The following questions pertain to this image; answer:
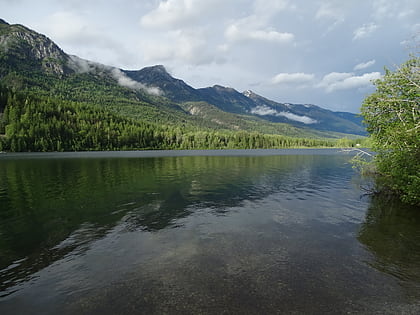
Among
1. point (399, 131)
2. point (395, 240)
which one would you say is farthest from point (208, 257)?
point (399, 131)

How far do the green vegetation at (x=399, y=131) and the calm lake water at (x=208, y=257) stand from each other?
4972 mm

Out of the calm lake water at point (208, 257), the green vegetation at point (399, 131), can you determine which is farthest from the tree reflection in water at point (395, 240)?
the green vegetation at point (399, 131)

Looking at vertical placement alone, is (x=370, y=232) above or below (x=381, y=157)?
below

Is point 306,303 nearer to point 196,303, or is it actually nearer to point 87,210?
point 196,303

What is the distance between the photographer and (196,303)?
13062mm

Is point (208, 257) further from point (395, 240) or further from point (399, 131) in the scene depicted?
point (399, 131)

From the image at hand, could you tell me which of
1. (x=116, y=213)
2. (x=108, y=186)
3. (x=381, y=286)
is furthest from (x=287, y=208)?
(x=108, y=186)

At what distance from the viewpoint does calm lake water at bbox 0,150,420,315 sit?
1327 centimetres

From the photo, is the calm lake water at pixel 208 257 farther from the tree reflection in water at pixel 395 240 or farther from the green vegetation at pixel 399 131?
the green vegetation at pixel 399 131

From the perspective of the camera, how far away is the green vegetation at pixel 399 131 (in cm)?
2555

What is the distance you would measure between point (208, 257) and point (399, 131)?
23510 mm

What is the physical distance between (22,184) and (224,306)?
56479 mm

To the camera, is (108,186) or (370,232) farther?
(108,186)

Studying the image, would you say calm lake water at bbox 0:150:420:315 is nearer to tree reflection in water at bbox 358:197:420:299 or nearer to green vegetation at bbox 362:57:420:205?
tree reflection in water at bbox 358:197:420:299
